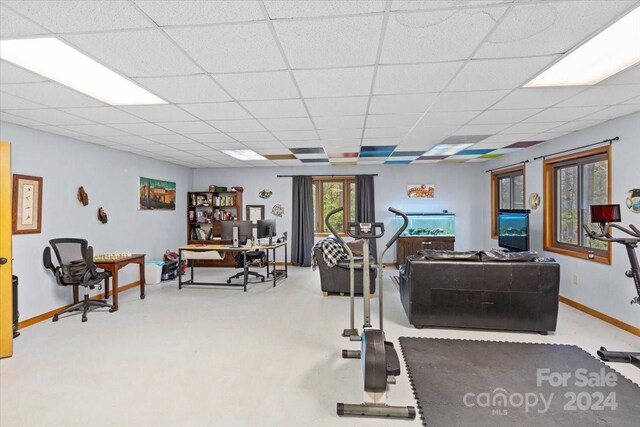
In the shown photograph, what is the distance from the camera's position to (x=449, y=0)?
5.11 ft

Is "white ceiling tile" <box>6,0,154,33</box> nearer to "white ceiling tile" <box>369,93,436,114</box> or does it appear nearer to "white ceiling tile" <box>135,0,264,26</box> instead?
"white ceiling tile" <box>135,0,264,26</box>

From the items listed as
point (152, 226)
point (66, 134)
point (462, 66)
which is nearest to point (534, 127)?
point (462, 66)

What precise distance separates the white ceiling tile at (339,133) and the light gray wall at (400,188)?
10.3ft

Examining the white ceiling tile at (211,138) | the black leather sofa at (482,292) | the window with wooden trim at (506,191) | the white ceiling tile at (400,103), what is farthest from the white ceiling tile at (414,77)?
the window with wooden trim at (506,191)

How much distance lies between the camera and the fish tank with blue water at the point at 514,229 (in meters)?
5.06

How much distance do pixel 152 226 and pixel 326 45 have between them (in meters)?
5.68

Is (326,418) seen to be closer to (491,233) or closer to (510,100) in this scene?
(510,100)

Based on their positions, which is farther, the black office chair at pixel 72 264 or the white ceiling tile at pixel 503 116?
the black office chair at pixel 72 264

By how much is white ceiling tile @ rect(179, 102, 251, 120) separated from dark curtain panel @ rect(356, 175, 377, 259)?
444 cm

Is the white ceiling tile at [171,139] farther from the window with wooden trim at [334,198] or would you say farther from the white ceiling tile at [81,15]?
the window with wooden trim at [334,198]

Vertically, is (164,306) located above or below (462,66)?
below

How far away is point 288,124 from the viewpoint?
12.6 ft

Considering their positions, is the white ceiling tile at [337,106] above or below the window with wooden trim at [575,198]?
above

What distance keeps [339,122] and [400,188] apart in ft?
Answer: 14.0
